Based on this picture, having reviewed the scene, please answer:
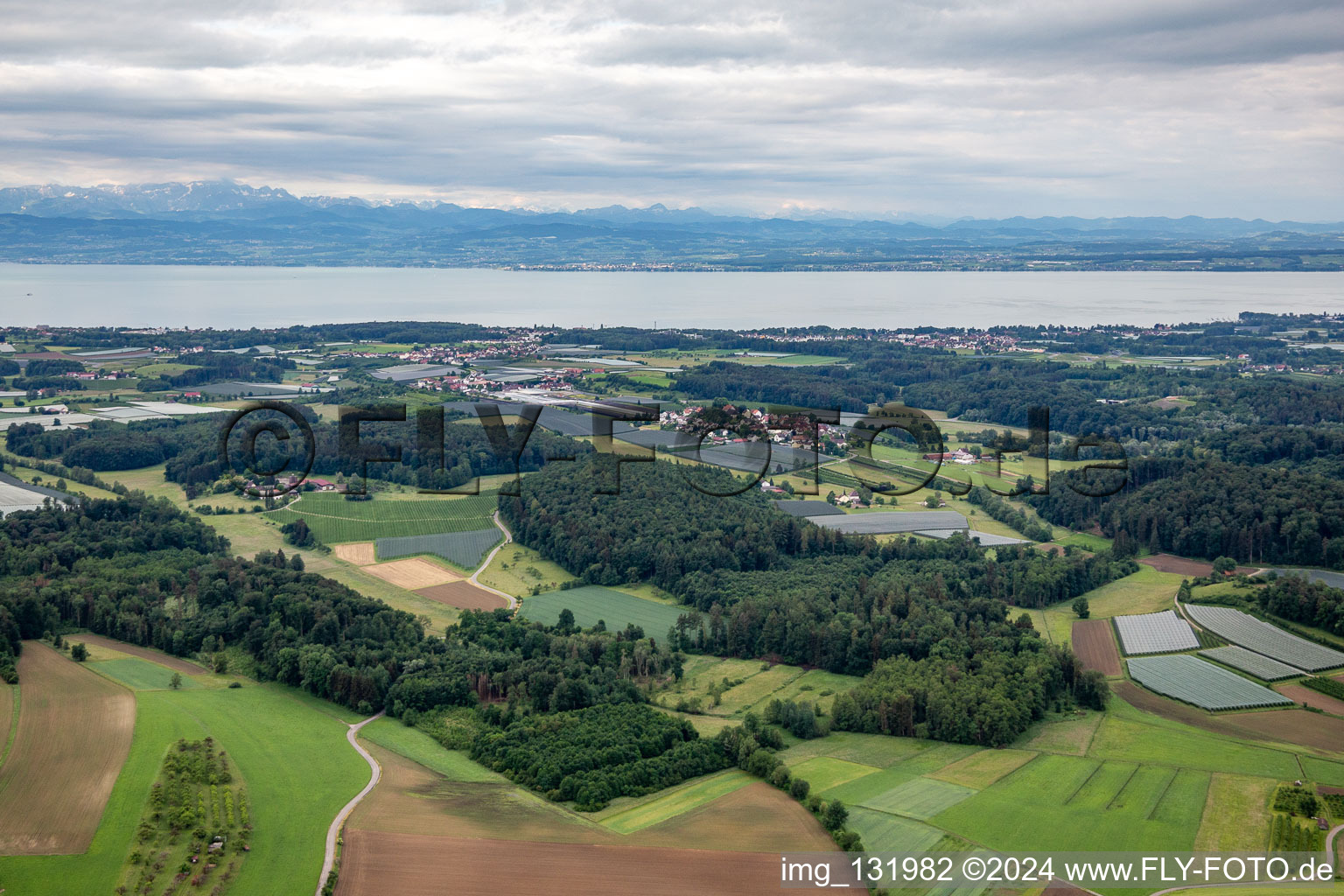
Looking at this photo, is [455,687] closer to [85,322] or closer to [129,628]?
[129,628]

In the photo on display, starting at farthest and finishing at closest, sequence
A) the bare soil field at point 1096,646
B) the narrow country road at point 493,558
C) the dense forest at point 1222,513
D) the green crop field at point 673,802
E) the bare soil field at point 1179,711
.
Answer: the dense forest at point 1222,513 → the narrow country road at point 493,558 → the bare soil field at point 1096,646 → the bare soil field at point 1179,711 → the green crop field at point 673,802

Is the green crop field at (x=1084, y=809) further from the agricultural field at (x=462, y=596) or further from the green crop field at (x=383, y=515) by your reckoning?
the green crop field at (x=383, y=515)

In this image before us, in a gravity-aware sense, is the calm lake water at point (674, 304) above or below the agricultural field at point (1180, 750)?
above

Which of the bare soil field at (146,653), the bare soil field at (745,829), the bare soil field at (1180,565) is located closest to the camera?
the bare soil field at (745,829)

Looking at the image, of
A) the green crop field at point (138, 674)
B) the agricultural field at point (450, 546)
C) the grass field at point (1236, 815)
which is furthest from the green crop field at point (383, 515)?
the grass field at point (1236, 815)

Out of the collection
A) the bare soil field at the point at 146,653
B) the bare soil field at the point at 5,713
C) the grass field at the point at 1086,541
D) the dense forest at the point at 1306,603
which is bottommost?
the bare soil field at the point at 146,653

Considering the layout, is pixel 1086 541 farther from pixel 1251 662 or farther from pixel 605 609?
pixel 605 609

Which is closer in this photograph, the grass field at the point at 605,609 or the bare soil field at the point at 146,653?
the bare soil field at the point at 146,653

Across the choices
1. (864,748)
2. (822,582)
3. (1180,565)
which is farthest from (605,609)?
(1180,565)
